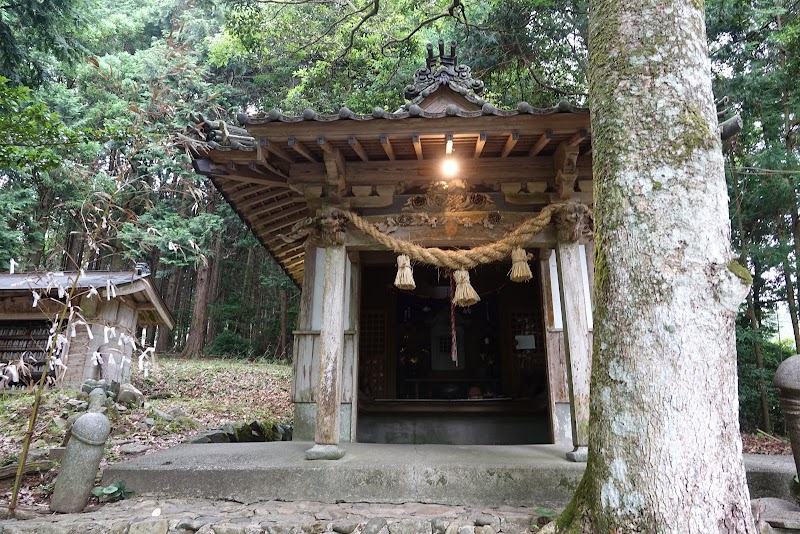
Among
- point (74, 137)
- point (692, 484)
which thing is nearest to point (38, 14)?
point (74, 137)

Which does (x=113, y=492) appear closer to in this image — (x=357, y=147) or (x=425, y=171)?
(x=357, y=147)

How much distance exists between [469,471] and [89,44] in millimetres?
21696

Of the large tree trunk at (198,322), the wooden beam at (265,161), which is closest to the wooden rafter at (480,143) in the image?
the wooden beam at (265,161)

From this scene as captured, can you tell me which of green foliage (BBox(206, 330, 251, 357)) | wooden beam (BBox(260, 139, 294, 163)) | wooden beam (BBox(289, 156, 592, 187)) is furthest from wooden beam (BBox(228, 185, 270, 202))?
green foliage (BBox(206, 330, 251, 357))

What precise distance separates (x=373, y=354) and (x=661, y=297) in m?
7.48

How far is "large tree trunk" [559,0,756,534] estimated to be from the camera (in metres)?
2.33

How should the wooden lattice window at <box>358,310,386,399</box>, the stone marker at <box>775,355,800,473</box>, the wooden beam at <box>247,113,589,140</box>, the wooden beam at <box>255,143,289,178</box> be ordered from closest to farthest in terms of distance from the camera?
the stone marker at <box>775,355,800,473</box> < the wooden beam at <box>247,113,589,140</box> < the wooden beam at <box>255,143,289,178</box> < the wooden lattice window at <box>358,310,386,399</box>

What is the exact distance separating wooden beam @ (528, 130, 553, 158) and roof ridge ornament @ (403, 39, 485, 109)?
1.97 m

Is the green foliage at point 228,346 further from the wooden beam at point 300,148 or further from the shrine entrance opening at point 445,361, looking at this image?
the wooden beam at point 300,148

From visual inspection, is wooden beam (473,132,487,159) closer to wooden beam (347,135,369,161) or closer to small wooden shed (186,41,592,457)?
small wooden shed (186,41,592,457)

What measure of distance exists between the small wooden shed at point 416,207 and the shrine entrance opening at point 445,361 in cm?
4

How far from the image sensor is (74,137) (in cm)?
498

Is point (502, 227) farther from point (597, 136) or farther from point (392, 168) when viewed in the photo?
point (597, 136)

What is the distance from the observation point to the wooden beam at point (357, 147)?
464 centimetres
